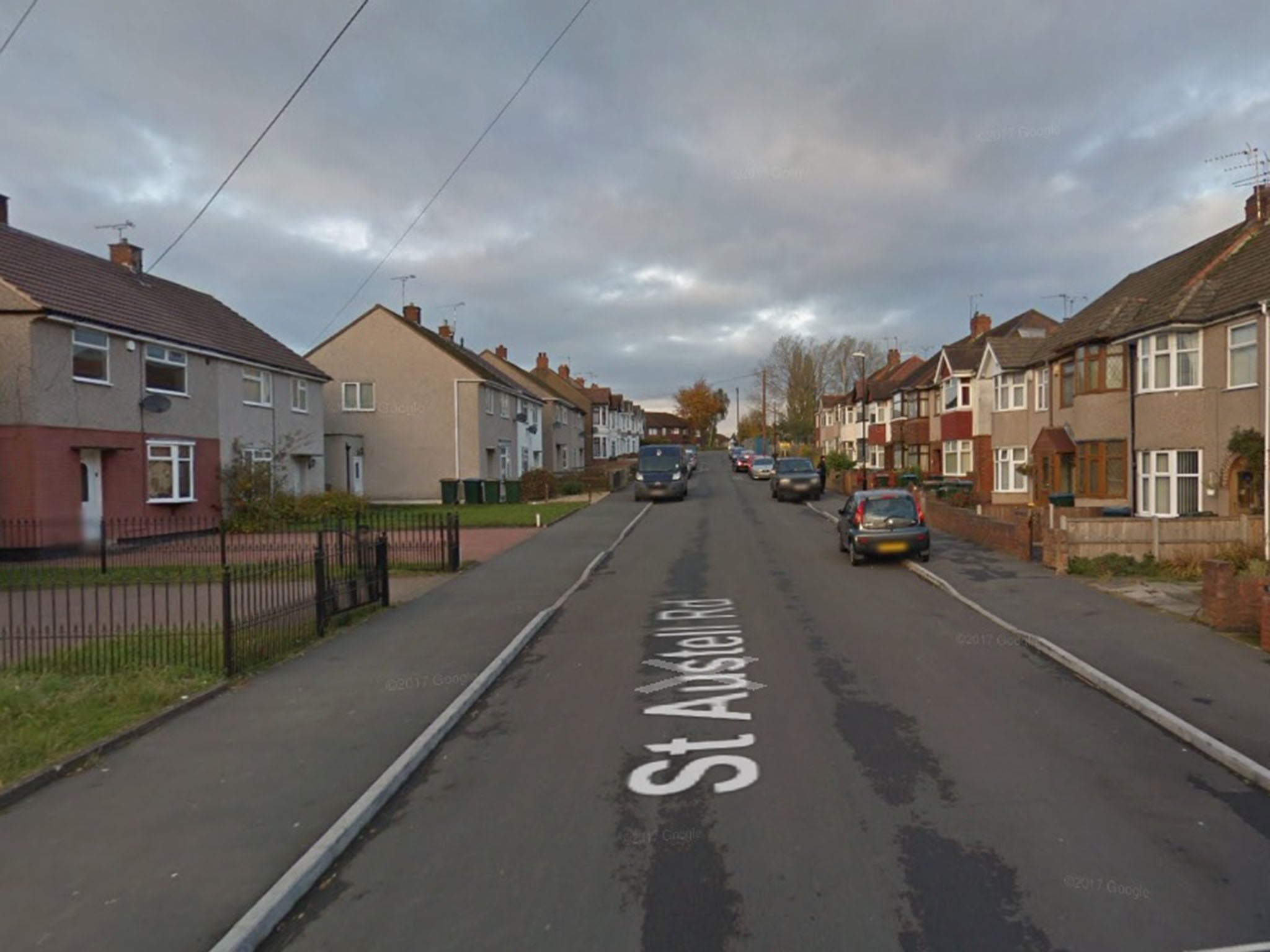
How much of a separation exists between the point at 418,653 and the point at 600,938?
20.9ft

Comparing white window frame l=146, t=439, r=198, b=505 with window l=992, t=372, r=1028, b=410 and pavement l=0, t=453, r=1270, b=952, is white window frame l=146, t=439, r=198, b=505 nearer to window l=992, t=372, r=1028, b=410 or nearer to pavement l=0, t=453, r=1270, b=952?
pavement l=0, t=453, r=1270, b=952

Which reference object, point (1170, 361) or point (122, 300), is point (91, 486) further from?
point (1170, 361)

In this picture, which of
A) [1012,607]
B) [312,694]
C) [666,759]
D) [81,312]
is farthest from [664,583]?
[81,312]

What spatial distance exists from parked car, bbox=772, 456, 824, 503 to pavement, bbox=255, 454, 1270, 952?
2692cm

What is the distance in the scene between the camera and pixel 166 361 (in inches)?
913

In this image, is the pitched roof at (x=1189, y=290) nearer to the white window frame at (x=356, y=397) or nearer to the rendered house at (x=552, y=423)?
the white window frame at (x=356, y=397)

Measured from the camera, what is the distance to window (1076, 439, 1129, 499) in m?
22.2

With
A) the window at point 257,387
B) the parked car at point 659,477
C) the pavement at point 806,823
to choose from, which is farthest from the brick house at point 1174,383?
the window at point 257,387

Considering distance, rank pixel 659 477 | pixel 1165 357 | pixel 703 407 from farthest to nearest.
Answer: pixel 703 407
pixel 659 477
pixel 1165 357

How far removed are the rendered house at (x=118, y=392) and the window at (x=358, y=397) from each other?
730 cm

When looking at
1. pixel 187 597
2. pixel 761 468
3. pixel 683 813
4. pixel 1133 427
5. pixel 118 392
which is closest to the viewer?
pixel 683 813

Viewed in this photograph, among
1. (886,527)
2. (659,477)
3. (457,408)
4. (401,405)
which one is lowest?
(886,527)

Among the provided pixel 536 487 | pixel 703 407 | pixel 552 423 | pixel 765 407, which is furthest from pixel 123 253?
pixel 703 407

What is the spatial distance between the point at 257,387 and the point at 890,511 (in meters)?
21.2
